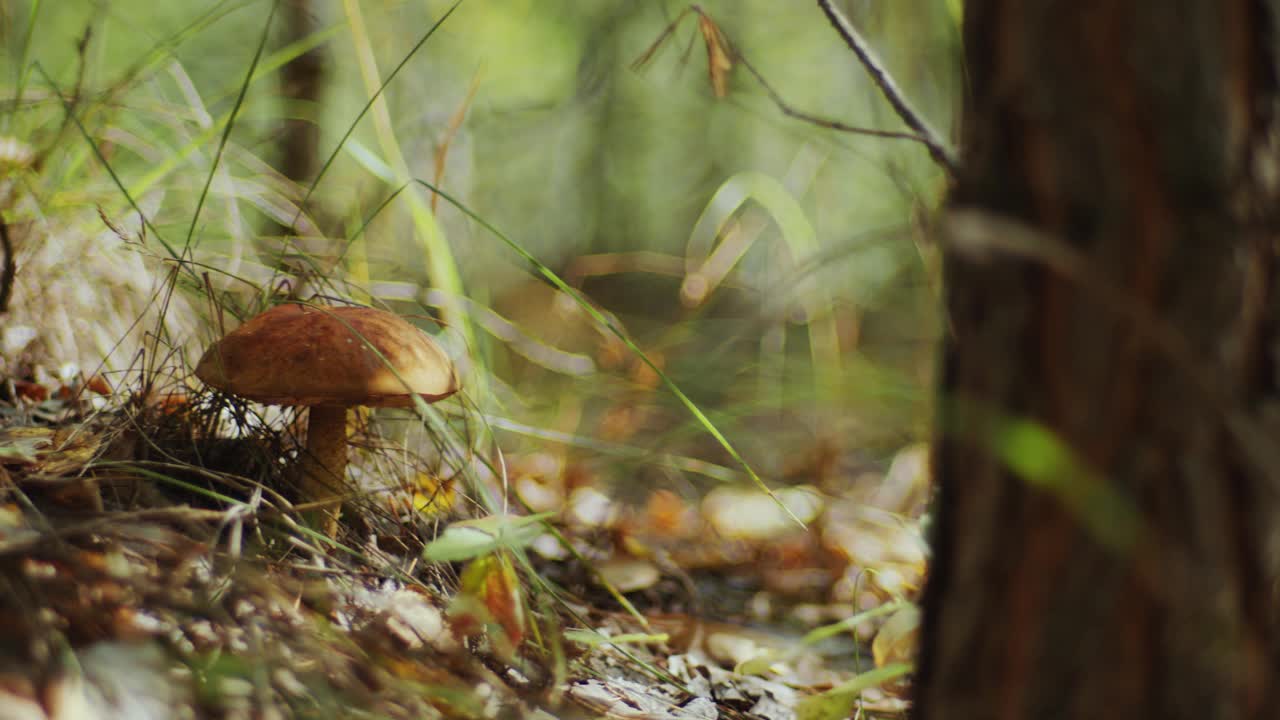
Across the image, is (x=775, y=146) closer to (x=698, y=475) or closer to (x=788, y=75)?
(x=788, y=75)

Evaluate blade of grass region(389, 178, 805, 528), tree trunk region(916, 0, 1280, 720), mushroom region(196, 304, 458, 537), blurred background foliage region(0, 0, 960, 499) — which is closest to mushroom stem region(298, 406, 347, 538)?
mushroom region(196, 304, 458, 537)

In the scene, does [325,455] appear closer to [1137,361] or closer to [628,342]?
[628,342]

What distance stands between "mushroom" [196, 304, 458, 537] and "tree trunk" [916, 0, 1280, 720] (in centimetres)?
79

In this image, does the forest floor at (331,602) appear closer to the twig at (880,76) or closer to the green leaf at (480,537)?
the green leaf at (480,537)

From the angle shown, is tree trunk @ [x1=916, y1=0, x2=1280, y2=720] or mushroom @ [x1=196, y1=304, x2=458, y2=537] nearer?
tree trunk @ [x1=916, y1=0, x2=1280, y2=720]

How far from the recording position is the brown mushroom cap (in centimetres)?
116

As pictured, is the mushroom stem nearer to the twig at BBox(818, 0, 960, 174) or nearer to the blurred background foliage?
the blurred background foliage

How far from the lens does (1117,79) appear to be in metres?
0.59

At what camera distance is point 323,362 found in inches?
45.9

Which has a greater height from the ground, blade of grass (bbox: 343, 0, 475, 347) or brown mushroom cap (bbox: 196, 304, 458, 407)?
blade of grass (bbox: 343, 0, 475, 347)

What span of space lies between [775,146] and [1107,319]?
10832 mm

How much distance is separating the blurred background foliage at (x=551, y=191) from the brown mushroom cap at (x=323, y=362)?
0.20 m

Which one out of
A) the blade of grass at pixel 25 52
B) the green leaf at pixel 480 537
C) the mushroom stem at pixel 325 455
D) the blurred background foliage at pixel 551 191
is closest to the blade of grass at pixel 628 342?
the blurred background foliage at pixel 551 191

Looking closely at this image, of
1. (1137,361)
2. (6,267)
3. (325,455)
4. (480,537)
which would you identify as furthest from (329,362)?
(1137,361)
